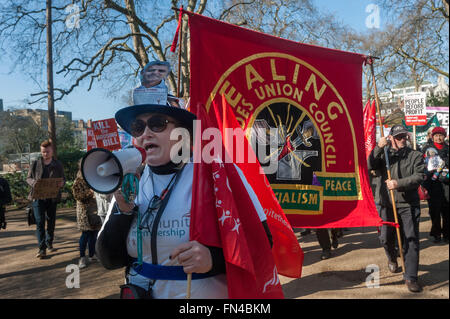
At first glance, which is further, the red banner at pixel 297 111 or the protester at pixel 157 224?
the red banner at pixel 297 111

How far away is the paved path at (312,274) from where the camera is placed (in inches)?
175

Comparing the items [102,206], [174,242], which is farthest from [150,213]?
[102,206]

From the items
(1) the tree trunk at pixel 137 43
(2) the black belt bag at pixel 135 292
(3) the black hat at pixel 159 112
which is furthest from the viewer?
(1) the tree trunk at pixel 137 43

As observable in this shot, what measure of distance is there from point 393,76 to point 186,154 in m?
30.0

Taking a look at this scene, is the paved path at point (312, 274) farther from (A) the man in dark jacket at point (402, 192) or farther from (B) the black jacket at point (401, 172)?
(B) the black jacket at point (401, 172)

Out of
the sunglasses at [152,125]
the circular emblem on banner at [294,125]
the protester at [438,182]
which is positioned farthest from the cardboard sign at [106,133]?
the sunglasses at [152,125]

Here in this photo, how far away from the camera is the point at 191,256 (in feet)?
4.81

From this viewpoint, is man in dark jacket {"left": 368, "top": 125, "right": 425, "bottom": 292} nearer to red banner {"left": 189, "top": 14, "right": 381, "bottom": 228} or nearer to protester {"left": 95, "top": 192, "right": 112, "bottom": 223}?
red banner {"left": 189, "top": 14, "right": 381, "bottom": 228}

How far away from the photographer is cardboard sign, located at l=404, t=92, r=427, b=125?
26.8 ft

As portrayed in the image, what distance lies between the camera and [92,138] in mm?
8617

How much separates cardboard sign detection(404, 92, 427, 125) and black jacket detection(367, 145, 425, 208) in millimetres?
3826

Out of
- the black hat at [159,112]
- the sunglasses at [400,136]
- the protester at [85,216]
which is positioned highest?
the sunglasses at [400,136]

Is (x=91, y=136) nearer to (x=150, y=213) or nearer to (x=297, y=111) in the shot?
(x=297, y=111)

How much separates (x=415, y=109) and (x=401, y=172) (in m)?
4.32
